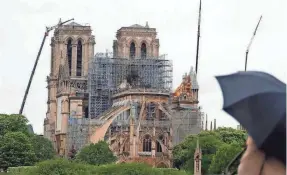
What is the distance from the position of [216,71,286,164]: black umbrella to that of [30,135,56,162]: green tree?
12823 cm

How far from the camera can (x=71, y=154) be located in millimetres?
157500

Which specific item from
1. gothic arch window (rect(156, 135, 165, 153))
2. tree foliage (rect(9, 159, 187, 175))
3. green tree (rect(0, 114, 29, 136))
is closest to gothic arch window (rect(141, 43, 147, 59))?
gothic arch window (rect(156, 135, 165, 153))

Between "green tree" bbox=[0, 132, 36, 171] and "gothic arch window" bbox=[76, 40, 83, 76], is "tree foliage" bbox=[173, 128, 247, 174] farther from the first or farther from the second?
"gothic arch window" bbox=[76, 40, 83, 76]

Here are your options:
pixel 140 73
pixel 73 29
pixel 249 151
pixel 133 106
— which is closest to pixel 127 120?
pixel 133 106

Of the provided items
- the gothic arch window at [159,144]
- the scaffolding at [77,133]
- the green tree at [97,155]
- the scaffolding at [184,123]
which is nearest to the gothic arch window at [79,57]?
the scaffolding at [77,133]

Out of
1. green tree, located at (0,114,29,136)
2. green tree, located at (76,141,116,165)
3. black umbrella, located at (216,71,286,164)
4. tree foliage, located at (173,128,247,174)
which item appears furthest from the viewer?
green tree, located at (76,141,116,165)

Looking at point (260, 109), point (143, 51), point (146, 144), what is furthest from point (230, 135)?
point (260, 109)

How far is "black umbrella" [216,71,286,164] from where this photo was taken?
7.81 m

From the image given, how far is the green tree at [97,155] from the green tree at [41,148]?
468 cm

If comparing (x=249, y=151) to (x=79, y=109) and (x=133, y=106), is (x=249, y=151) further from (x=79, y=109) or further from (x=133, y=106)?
(x=79, y=109)

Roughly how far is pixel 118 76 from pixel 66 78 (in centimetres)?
808

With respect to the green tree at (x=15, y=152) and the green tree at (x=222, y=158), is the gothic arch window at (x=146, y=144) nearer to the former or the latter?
the green tree at (x=15, y=152)

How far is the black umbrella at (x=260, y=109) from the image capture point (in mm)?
7809

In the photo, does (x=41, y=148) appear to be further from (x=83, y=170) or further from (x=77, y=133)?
(x=83, y=170)
